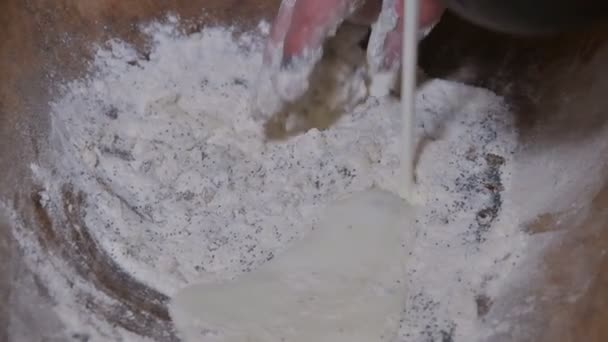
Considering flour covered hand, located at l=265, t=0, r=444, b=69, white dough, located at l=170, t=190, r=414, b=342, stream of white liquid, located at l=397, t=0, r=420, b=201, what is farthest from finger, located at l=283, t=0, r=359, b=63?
white dough, located at l=170, t=190, r=414, b=342

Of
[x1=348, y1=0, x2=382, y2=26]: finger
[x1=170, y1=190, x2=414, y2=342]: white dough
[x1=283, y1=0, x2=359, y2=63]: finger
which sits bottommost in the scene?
[x1=170, y1=190, x2=414, y2=342]: white dough

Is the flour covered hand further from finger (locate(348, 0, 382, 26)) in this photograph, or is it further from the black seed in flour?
the black seed in flour

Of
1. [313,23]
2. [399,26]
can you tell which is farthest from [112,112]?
[399,26]

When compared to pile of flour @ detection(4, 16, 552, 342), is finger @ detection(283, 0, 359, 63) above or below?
above

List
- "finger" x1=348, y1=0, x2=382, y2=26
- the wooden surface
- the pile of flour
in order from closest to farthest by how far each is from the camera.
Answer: the wooden surface, the pile of flour, "finger" x1=348, y1=0, x2=382, y2=26

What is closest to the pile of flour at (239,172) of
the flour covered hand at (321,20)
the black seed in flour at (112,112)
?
the black seed in flour at (112,112)

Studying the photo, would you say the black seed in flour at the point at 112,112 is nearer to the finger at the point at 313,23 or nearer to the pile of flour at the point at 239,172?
the pile of flour at the point at 239,172

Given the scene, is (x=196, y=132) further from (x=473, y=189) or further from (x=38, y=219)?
(x=473, y=189)

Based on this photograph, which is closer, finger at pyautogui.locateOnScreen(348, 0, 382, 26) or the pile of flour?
the pile of flour
